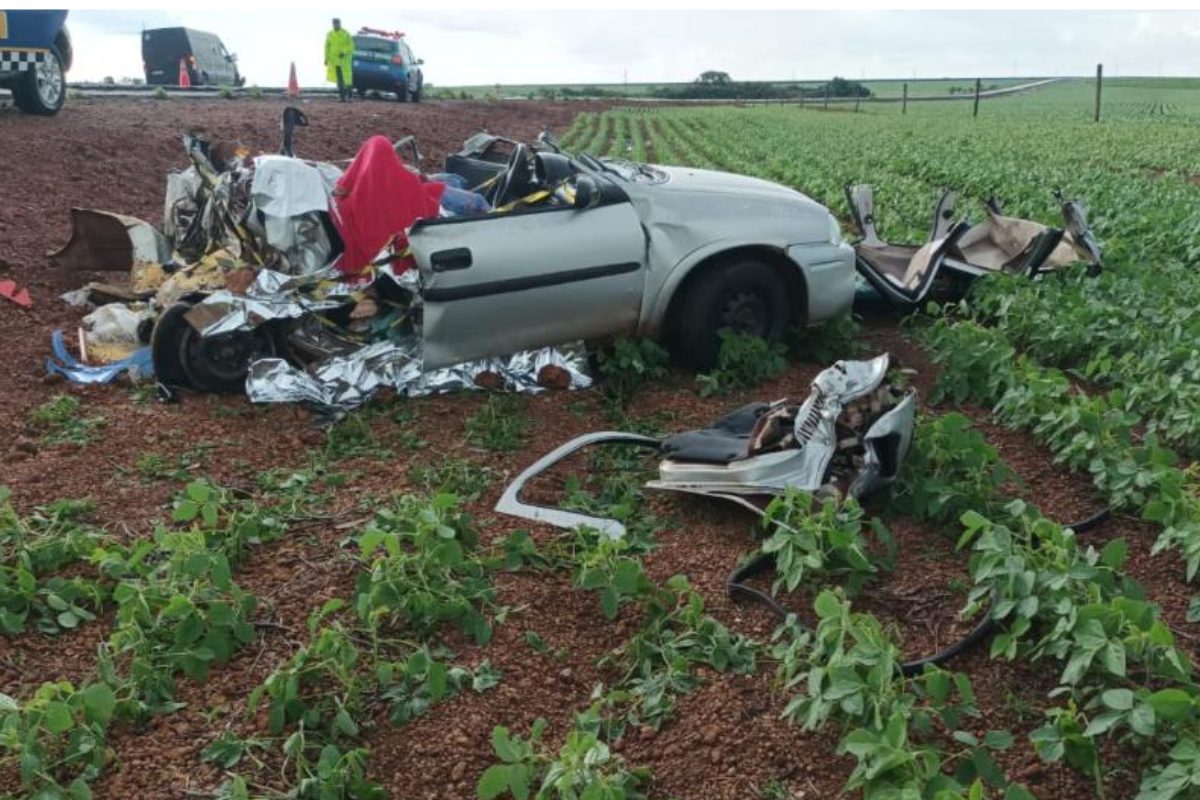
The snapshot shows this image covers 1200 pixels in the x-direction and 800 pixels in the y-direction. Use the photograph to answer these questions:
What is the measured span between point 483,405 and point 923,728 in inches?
135

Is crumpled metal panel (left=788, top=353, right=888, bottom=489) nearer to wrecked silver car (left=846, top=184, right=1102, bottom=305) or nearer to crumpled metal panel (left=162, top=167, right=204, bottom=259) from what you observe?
wrecked silver car (left=846, top=184, right=1102, bottom=305)

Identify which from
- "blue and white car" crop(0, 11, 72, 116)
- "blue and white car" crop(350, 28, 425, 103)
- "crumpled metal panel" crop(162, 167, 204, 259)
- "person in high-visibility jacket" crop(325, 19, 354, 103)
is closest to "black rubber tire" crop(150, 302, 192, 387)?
"crumpled metal panel" crop(162, 167, 204, 259)

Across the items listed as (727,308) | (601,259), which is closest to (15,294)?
(601,259)

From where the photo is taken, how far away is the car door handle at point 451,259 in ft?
17.5

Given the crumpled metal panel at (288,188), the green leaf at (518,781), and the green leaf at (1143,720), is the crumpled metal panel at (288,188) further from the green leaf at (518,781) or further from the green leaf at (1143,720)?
the green leaf at (1143,720)

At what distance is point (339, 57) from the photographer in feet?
92.5

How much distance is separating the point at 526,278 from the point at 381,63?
27.4m

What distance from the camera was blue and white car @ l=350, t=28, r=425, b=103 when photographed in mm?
30609

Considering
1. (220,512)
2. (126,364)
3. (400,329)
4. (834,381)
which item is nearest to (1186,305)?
(834,381)

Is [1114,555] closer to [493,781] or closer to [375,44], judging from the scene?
[493,781]

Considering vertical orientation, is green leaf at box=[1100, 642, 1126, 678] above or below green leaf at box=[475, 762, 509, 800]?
above

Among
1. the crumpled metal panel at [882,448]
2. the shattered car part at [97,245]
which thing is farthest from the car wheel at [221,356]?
the crumpled metal panel at [882,448]

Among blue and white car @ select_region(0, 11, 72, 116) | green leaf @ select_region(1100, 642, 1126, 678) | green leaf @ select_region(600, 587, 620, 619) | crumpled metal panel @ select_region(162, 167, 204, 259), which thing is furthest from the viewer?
blue and white car @ select_region(0, 11, 72, 116)

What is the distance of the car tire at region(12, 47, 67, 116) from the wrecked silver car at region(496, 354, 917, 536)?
42.3 ft
